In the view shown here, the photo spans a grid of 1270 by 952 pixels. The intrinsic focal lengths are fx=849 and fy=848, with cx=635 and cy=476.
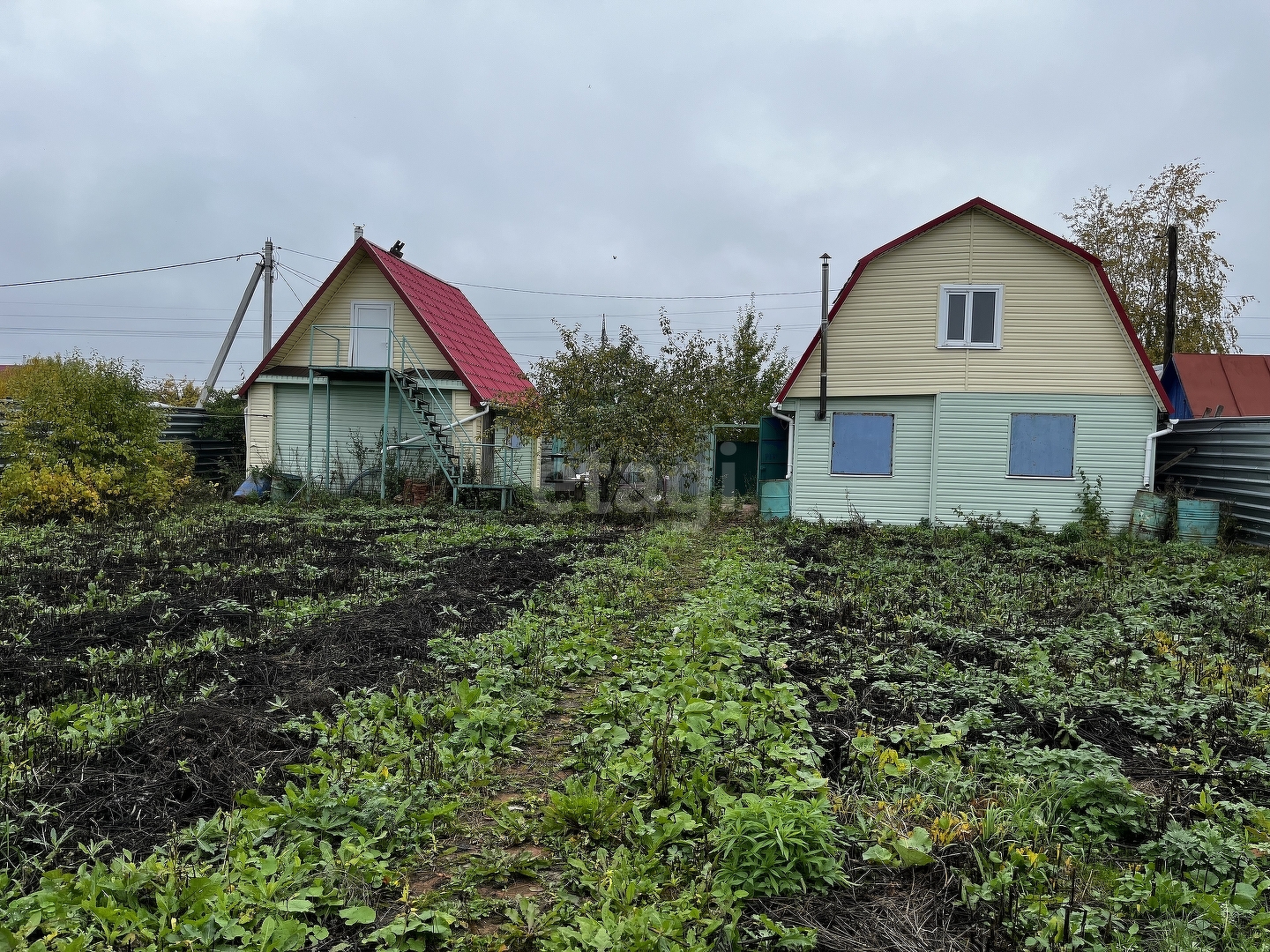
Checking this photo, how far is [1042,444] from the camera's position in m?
16.0

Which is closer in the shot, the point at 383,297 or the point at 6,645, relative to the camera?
the point at 6,645

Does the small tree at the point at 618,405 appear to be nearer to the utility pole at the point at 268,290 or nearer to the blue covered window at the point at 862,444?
the blue covered window at the point at 862,444

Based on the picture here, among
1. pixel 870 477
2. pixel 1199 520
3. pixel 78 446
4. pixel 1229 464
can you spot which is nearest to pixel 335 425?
pixel 78 446

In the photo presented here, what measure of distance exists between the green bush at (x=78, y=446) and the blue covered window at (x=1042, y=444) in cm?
1650

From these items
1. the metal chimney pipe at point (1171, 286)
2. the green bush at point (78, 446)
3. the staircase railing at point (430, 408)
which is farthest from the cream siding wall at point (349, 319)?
the metal chimney pipe at point (1171, 286)

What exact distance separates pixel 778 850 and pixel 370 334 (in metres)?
19.2

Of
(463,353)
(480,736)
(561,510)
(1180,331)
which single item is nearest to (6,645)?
(480,736)

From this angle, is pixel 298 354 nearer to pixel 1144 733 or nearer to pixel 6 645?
pixel 6 645

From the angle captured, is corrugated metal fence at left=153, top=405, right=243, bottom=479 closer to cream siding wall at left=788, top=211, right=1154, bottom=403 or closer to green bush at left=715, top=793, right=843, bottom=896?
cream siding wall at left=788, top=211, right=1154, bottom=403

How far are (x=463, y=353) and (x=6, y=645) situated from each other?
50.1 ft

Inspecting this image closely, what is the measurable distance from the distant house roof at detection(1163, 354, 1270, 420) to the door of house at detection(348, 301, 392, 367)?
18205 millimetres

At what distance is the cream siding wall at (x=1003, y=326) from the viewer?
1577 centimetres

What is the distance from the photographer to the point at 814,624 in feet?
23.6

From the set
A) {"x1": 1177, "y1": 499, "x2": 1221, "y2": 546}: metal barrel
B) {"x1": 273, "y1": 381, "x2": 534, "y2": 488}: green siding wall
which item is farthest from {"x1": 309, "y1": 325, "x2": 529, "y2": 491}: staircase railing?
{"x1": 1177, "y1": 499, "x2": 1221, "y2": 546}: metal barrel
